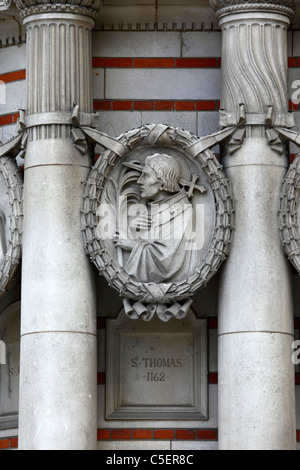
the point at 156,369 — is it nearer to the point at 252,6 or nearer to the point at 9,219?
the point at 9,219

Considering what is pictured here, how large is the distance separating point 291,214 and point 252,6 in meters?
1.93

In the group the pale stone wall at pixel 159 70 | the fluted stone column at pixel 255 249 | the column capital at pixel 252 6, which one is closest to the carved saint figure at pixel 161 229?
the fluted stone column at pixel 255 249

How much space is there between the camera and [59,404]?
15.5 metres

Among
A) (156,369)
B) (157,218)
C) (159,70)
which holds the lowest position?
(156,369)

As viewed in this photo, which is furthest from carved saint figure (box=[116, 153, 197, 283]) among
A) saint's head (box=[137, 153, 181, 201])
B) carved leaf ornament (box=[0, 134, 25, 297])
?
carved leaf ornament (box=[0, 134, 25, 297])

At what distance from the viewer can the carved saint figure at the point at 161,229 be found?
15883mm

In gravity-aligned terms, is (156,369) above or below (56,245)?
below

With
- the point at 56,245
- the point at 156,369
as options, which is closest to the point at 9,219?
the point at 56,245

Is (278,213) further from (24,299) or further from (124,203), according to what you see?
(24,299)

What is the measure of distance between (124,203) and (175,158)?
0.63 m

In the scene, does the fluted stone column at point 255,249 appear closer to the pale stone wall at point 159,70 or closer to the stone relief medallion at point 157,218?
the stone relief medallion at point 157,218

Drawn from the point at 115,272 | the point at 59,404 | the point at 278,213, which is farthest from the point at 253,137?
the point at 59,404

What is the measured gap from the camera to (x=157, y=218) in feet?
52.5

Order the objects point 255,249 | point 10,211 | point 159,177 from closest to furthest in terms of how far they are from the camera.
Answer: point 255,249, point 159,177, point 10,211
